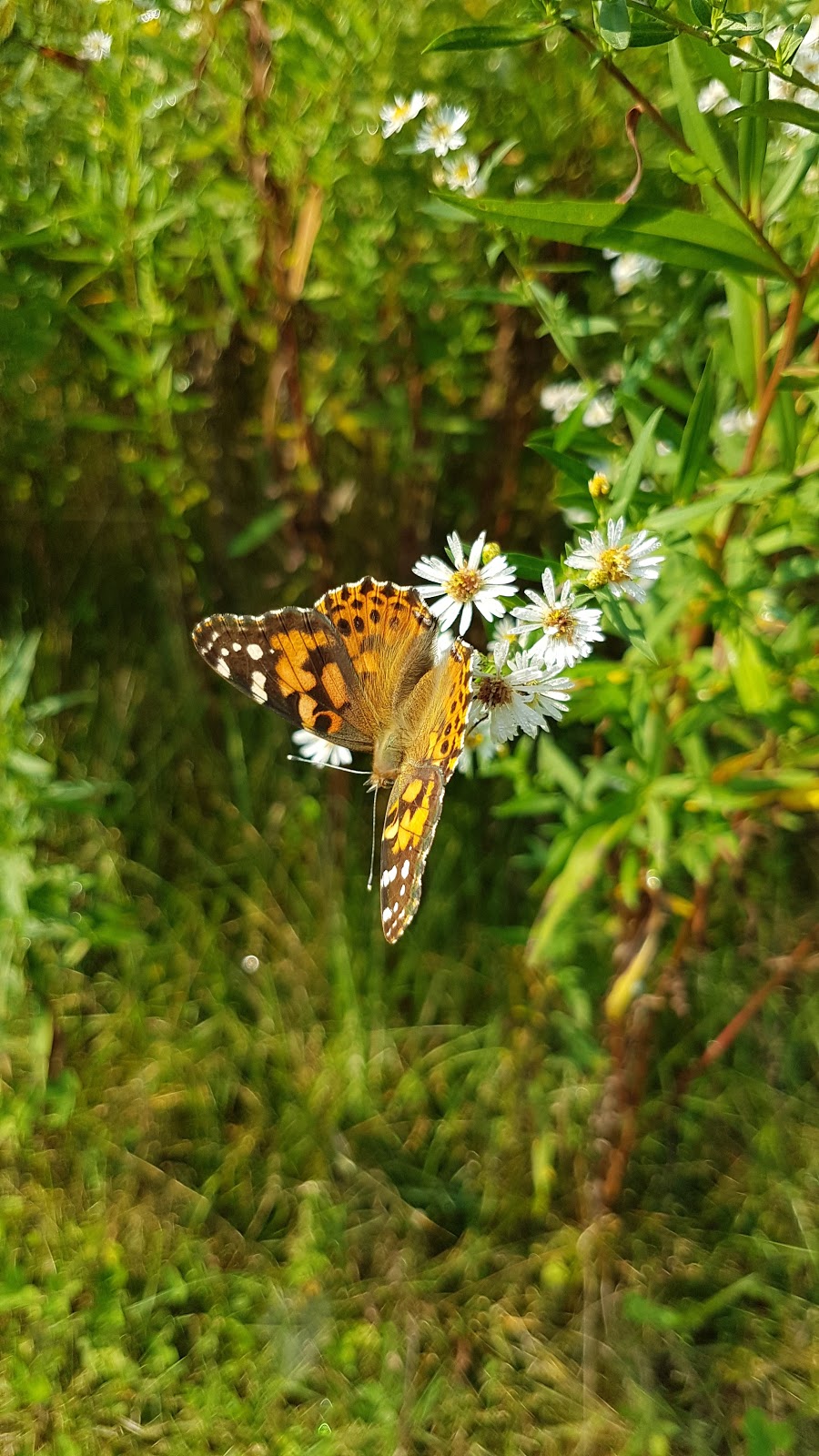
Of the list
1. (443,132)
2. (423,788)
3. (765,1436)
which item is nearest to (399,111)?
(443,132)

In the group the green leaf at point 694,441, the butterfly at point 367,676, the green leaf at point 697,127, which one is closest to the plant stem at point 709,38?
the green leaf at point 697,127

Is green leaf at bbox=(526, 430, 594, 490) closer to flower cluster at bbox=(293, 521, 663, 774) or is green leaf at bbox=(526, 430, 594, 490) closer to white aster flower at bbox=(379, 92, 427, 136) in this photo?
flower cluster at bbox=(293, 521, 663, 774)

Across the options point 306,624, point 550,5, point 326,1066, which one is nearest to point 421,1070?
point 326,1066

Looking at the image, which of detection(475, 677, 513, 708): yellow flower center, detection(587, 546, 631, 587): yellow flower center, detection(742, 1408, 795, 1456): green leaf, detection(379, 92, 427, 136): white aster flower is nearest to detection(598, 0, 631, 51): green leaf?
detection(587, 546, 631, 587): yellow flower center

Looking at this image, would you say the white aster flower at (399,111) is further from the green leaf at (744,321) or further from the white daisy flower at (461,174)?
the green leaf at (744,321)

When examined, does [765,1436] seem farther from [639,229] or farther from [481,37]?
[481,37]

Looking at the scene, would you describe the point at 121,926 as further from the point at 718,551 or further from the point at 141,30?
the point at 141,30
